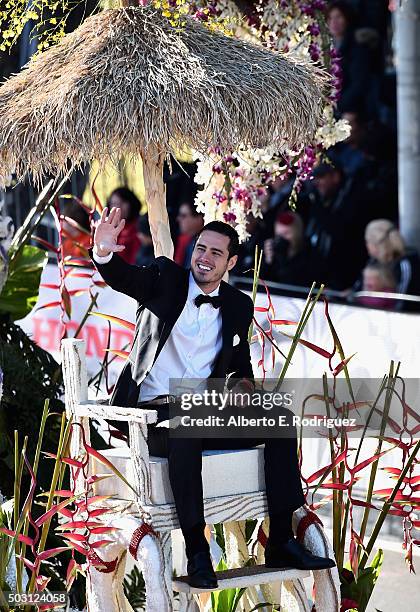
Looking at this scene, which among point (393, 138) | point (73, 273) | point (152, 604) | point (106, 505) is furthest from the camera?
point (393, 138)

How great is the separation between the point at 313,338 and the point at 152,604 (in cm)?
264

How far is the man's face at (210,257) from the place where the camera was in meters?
3.68

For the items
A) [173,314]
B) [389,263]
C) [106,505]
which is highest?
[389,263]

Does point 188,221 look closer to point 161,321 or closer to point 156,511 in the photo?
point 161,321

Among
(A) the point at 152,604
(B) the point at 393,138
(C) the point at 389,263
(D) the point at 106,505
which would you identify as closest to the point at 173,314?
(D) the point at 106,505

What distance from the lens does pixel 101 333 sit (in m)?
6.86

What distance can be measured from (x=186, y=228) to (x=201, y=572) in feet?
14.6

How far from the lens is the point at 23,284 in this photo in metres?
5.14

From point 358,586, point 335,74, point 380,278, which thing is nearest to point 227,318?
point 358,586

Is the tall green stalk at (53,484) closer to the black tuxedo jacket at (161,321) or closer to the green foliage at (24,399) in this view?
the black tuxedo jacket at (161,321)

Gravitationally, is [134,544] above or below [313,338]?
below

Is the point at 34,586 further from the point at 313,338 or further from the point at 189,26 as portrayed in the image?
the point at 313,338

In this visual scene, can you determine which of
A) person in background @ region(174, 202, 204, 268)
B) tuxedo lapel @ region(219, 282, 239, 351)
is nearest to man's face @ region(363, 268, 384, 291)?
person in background @ region(174, 202, 204, 268)

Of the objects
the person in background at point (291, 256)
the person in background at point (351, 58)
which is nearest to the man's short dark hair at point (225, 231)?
the person in background at point (291, 256)
